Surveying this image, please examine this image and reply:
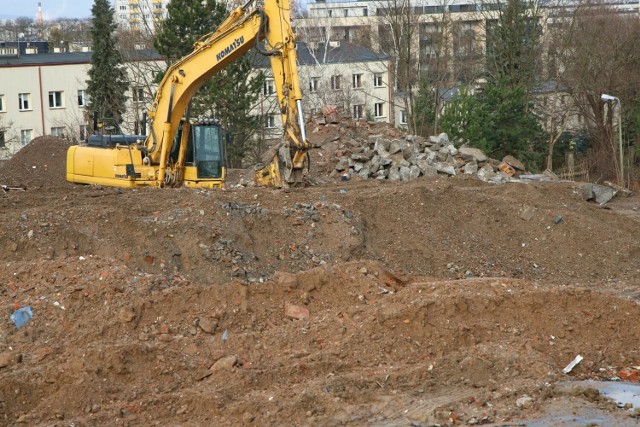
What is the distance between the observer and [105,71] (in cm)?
4459

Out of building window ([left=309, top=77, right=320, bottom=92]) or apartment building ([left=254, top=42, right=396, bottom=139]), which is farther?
building window ([left=309, top=77, right=320, bottom=92])

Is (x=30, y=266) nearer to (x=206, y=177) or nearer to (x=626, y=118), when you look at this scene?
(x=206, y=177)

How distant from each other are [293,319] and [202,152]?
31.2 feet

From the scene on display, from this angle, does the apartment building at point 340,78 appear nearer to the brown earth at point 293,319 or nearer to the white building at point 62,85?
the white building at point 62,85

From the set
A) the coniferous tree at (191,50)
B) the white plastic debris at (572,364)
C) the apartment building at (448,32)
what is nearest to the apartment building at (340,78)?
the apartment building at (448,32)

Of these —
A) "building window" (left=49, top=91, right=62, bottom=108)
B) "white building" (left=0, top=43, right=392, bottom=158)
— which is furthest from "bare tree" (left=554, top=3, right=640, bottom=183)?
"building window" (left=49, top=91, right=62, bottom=108)

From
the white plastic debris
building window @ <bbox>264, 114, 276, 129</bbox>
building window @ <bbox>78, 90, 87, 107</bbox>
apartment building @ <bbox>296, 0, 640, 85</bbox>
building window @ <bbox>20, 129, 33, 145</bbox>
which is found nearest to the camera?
the white plastic debris

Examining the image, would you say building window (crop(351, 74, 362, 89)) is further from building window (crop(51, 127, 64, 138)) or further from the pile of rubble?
the pile of rubble

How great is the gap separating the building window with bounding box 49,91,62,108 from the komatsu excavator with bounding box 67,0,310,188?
117 ft

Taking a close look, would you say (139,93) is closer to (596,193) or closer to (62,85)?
(62,85)

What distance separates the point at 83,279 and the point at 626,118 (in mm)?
29113

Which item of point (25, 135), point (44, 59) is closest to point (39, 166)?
point (25, 135)

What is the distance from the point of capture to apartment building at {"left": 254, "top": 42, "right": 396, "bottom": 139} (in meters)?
50.3

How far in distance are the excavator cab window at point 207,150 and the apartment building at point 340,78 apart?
27512mm
